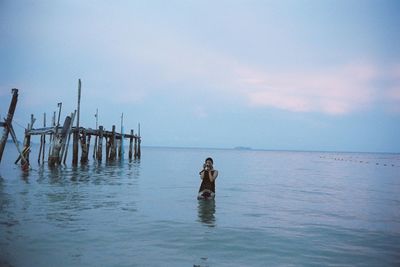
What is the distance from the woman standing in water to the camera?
41.1 feet

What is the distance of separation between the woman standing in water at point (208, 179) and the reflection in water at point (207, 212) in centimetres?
29

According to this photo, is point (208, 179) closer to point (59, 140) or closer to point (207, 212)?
point (207, 212)

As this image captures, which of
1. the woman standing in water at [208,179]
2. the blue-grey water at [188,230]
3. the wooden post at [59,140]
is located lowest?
the blue-grey water at [188,230]

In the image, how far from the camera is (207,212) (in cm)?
1184

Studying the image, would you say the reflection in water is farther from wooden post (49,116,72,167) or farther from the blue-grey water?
wooden post (49,116,72,167)

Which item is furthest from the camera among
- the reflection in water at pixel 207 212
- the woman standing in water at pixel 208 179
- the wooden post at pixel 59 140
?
the wooden post at pixel 59 140

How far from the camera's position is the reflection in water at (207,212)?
1034 centimetres

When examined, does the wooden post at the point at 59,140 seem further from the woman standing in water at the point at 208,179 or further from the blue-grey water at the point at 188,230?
the woman standing in water at the point at 208,179

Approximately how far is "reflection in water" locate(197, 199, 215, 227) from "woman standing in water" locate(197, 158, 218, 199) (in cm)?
29

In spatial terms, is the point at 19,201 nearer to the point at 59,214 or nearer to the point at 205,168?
the point at 59,214

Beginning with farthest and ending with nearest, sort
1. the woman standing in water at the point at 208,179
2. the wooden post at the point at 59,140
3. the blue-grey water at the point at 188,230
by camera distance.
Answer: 1. the wooden post at the point at 59,140
2. the woman standing in water at the point at 208,179
3. the blue-grey water at the point at 188,230

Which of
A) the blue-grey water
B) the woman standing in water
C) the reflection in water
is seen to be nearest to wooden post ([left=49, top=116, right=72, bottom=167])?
the blue-grey water

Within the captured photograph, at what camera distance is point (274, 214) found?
12.1m

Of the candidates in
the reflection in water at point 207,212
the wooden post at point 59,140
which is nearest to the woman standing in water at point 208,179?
the reflection in water at point 207,212
